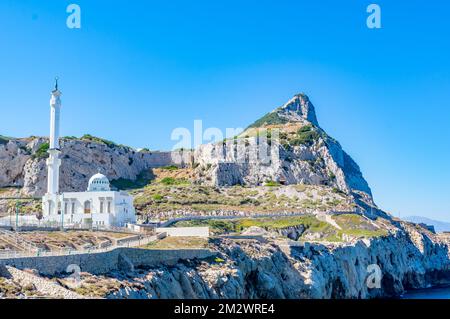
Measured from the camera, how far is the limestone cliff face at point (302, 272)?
38750mm

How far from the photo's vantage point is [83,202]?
69.4 metres

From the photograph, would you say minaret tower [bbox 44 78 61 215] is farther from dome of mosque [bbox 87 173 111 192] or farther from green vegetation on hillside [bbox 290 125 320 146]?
green vegetation on hillside [bbox 290 125 320 146]

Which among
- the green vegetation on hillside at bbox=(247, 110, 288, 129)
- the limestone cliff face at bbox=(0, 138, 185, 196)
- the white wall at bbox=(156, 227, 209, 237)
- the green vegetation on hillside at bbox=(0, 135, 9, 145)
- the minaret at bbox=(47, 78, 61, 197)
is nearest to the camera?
the white wall at bbox=(156, 227, 209, 237)

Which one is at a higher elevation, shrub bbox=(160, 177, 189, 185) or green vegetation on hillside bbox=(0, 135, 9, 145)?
green vegetation on hillside bbox=(0, 135, 9, 145)

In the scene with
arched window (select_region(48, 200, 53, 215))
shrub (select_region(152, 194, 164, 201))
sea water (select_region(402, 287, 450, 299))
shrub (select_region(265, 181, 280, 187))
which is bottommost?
sea water (select_region(402, 287, 450, 299))

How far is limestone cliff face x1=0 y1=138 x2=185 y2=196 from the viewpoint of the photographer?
369ft

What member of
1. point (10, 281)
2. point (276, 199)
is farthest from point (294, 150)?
point (10, 281)

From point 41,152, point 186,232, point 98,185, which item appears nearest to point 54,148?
point 98,185

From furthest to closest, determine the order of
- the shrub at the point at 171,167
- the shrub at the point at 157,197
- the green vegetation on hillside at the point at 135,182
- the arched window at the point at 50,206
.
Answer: the shrub at the point at 171,167
the green vegetation on hillside at the point at 135,182
the shrub at the point at 157,197
the arched window at the point at 50,206

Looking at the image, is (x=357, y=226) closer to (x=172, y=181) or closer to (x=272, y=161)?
(x=272, y=161)

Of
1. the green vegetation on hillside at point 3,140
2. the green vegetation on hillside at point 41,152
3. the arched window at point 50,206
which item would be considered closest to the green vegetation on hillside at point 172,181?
the green vegetation on hillside at point 41,152

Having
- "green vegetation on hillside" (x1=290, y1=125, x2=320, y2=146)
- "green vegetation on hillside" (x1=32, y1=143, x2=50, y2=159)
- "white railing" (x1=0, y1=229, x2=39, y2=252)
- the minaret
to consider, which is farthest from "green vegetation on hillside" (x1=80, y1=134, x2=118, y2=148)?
"white railing" (x1=0, y1=229, x2=39, y2=252)

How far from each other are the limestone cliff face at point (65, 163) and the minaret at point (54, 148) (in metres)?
38.6

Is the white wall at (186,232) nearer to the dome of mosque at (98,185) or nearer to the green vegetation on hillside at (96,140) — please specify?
the dome of mosque at (98,185)
